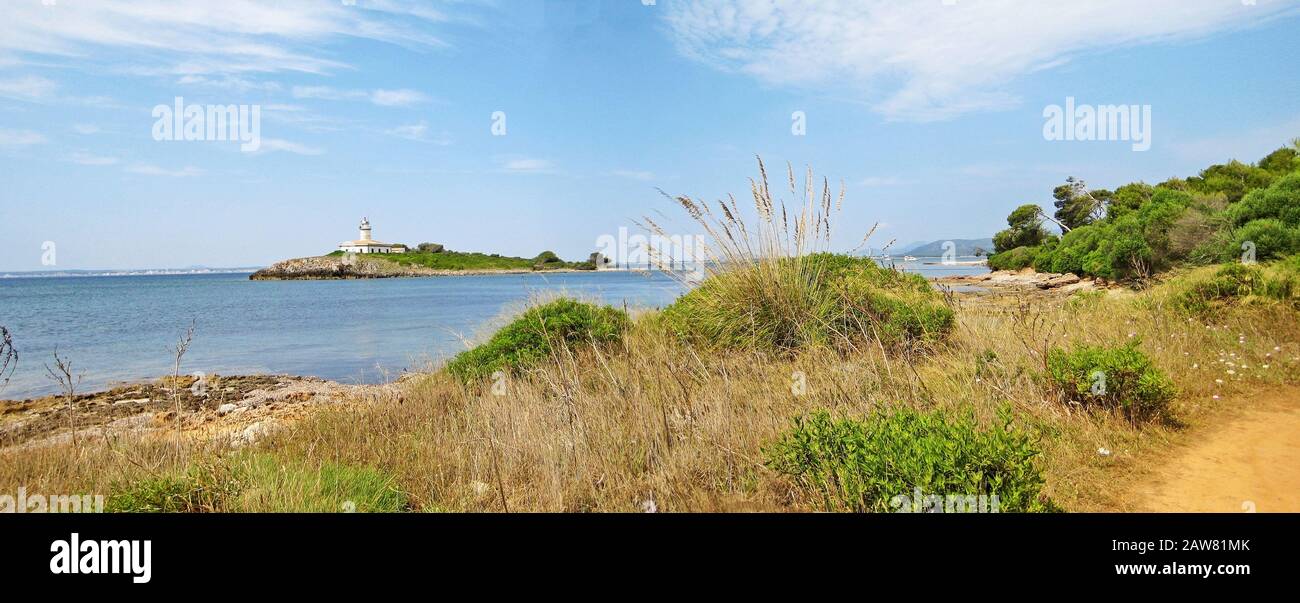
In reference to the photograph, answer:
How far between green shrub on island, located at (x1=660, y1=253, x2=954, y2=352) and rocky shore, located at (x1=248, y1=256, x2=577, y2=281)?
89.2 m

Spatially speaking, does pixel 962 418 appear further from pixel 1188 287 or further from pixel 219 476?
pixel 1188 287

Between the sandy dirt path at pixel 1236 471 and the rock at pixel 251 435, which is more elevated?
the sandy dirt path at pixel 1236 471

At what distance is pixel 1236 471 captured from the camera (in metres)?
4.18

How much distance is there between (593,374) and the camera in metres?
6.90

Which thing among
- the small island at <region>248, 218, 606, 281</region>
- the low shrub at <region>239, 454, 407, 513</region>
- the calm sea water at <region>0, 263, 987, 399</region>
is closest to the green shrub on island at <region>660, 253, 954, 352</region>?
the calm sea water at <region>0, 263, 987, 399</region>

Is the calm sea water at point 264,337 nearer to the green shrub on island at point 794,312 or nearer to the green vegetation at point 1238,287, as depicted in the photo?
the green shrub on island at point 794,312

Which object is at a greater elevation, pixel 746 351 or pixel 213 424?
pixel 746 351

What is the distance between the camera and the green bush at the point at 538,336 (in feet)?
26.5

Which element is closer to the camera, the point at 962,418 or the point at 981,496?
the point at 981,496

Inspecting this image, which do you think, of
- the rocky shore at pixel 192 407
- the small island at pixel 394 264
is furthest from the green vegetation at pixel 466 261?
the rocky shore at pixel 192 407

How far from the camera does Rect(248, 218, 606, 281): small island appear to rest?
3745 inches

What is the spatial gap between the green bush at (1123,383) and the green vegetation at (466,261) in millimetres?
95310
